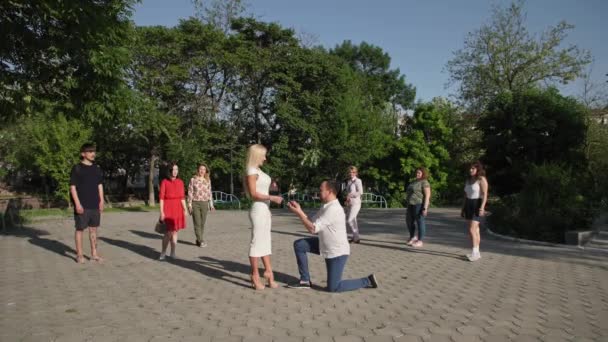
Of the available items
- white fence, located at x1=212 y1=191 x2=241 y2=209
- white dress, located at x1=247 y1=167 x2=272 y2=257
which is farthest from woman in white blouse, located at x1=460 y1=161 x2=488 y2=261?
white fence, located at x1=212 y1=191 x2=241 y2=209

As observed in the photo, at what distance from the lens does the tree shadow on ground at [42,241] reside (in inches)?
379

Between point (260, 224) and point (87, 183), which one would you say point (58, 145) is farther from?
point (260, 224)

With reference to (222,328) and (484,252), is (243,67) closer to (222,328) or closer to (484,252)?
(484,252)

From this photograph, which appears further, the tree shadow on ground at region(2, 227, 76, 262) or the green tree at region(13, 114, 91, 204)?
the green tree at region(13, 114, 91, 204)

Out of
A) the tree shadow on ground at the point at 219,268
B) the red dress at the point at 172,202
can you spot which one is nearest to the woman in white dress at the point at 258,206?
the tree shadow on ground at the point at 219,268

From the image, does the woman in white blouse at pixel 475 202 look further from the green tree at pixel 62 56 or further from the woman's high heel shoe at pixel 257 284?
the green tree at pixel 62 56

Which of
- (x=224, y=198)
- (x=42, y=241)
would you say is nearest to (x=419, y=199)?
(x=42, y=241)

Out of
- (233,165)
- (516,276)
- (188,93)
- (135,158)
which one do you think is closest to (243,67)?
(188,93)

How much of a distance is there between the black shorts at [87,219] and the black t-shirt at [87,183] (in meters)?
0.10

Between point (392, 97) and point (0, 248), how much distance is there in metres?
49.7

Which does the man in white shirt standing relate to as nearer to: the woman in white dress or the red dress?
the woman in white dress

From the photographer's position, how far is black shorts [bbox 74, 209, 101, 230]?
8070mm

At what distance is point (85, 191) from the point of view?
26.7ft

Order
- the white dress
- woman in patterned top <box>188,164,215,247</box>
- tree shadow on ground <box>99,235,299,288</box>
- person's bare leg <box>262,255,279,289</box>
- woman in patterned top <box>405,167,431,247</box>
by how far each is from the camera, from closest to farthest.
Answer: the white dress
person's bare leg <box>262,255,279,289</box>
tree shadow on ground <box>99,235,299,288</box>
woman in patterned top <box>405,167,431,247</box>
woman in patterned top <box>188,164,215,247</box>
